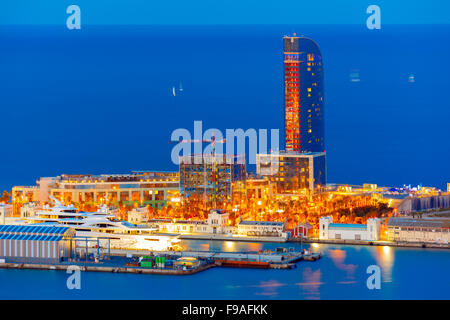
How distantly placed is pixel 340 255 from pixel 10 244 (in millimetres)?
7662

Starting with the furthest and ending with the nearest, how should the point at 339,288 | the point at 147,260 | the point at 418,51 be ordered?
1. the point at 418,51
2. the point at 147,260
3. the point at 339,288

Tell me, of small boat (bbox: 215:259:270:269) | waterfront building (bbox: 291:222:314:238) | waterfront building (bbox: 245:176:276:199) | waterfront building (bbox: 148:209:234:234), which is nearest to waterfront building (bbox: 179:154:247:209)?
waterfront building (bbox: 245:176:276:199)

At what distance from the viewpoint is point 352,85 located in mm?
70625

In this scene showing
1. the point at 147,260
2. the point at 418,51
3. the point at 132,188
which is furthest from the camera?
the point at 418,51

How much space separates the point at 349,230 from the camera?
107 feet

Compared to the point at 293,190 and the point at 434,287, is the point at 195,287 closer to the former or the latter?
the point at 434,287

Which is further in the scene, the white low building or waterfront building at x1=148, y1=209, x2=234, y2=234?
the white low building

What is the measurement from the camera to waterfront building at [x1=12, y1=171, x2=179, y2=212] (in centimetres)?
3866

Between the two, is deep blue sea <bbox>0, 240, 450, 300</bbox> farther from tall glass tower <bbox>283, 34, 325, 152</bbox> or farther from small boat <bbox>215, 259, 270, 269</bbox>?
tall glass tower <bbox>283, 34, 325, 152</bbox>

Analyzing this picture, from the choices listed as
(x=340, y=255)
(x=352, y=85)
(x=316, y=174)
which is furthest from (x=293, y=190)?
(x=352, y=85)

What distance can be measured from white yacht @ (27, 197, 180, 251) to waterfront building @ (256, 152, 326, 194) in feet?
28.7

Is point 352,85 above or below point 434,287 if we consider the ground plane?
above

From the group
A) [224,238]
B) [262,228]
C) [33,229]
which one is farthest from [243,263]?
[33,229]

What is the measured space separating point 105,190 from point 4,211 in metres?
4.57
